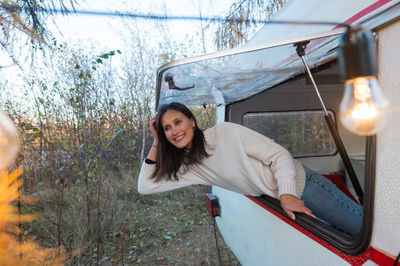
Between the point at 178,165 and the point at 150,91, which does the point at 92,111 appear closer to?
the point at 150,91

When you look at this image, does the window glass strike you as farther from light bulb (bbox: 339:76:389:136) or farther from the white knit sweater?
light bulb (bbox: 339:76:389:136)

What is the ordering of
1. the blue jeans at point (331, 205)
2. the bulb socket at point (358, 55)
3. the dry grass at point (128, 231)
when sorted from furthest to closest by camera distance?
1. the dry grass at point (128, 231)
2. the blue jeans at point (331, 205)
3. the bulb socket at point (358, 55)

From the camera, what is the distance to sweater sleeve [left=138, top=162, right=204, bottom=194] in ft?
8.00

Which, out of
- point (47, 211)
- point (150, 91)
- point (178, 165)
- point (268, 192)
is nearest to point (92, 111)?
point (47, 211)

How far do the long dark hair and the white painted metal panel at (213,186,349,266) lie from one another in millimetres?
746

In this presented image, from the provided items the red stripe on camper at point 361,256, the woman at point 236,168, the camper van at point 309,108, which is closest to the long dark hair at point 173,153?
the woman at point 236,168

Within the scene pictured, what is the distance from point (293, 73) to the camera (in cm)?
245

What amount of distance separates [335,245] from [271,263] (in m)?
0.91

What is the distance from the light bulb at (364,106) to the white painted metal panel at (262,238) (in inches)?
38.2

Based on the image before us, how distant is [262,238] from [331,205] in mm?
673

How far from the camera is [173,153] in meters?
2.47

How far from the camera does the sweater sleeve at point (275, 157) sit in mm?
1854

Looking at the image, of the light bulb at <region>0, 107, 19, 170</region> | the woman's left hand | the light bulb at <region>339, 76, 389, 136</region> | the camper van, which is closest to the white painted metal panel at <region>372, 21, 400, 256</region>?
the camper van

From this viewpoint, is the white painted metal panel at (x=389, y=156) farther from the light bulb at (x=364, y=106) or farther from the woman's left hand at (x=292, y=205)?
the woman's left hand at (x=292, y=205)
